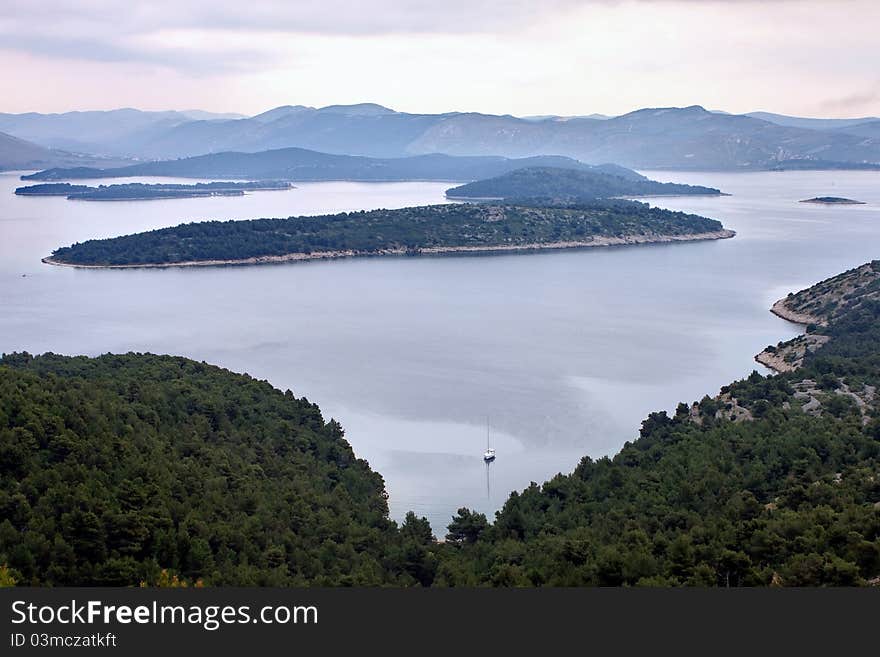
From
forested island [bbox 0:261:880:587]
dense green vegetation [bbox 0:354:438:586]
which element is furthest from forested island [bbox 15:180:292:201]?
dense green vegetation [bbox 0:354:438:586]

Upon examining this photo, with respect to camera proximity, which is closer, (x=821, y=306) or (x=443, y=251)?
(x=821, y=306)

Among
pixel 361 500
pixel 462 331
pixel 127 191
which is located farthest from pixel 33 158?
pixel 361 500

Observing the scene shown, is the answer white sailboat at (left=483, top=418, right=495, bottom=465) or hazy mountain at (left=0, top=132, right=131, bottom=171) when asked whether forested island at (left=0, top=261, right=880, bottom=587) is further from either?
hazy mountain at (left=0, top=132, right=131, bottom=171)

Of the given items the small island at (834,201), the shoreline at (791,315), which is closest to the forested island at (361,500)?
the shoreline at (791,315)

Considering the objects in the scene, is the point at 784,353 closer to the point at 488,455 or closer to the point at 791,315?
the point at 791,315

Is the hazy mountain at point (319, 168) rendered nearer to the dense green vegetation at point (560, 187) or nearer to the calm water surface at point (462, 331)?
the dense green vegetation at point (560, 187)
